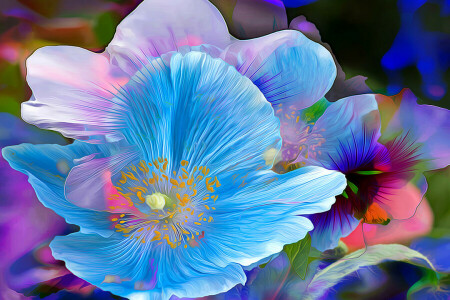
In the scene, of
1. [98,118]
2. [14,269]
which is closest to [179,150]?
[98,118]

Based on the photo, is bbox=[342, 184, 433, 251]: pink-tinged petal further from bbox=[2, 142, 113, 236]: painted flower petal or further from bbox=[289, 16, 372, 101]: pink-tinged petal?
bbox=[2, 142, 113, 236]: painted flower petal

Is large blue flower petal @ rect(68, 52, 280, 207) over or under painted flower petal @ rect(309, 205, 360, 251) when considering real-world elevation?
over

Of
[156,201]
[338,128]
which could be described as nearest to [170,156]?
[156,201]

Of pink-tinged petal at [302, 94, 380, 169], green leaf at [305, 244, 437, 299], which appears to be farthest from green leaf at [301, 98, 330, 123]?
green leaf at [305, 244, 437, 299]

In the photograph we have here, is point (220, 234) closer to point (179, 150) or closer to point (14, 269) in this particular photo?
point (179, 150)

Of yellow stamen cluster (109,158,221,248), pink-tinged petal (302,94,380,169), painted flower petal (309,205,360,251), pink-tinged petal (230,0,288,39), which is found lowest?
painted flower petal (309,205,360,251)

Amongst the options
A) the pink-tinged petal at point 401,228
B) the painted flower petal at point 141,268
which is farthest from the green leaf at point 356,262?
the painted flower petal at point 141,268

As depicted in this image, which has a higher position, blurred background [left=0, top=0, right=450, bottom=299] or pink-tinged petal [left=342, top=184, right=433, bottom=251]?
blurred background [left=0, top=0, right=450, bottom=299]

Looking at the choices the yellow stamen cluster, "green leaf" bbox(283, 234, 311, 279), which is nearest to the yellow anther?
the yellow stamen cluster

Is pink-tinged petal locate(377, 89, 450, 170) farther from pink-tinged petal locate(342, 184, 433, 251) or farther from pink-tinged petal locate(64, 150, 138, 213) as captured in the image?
pink-tinged petal locate(64, 150, 138, 213)

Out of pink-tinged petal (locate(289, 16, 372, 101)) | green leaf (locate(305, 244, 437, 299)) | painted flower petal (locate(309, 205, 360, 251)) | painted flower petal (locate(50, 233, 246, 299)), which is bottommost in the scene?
green leaf (locate(305, 244, 437, 299))
